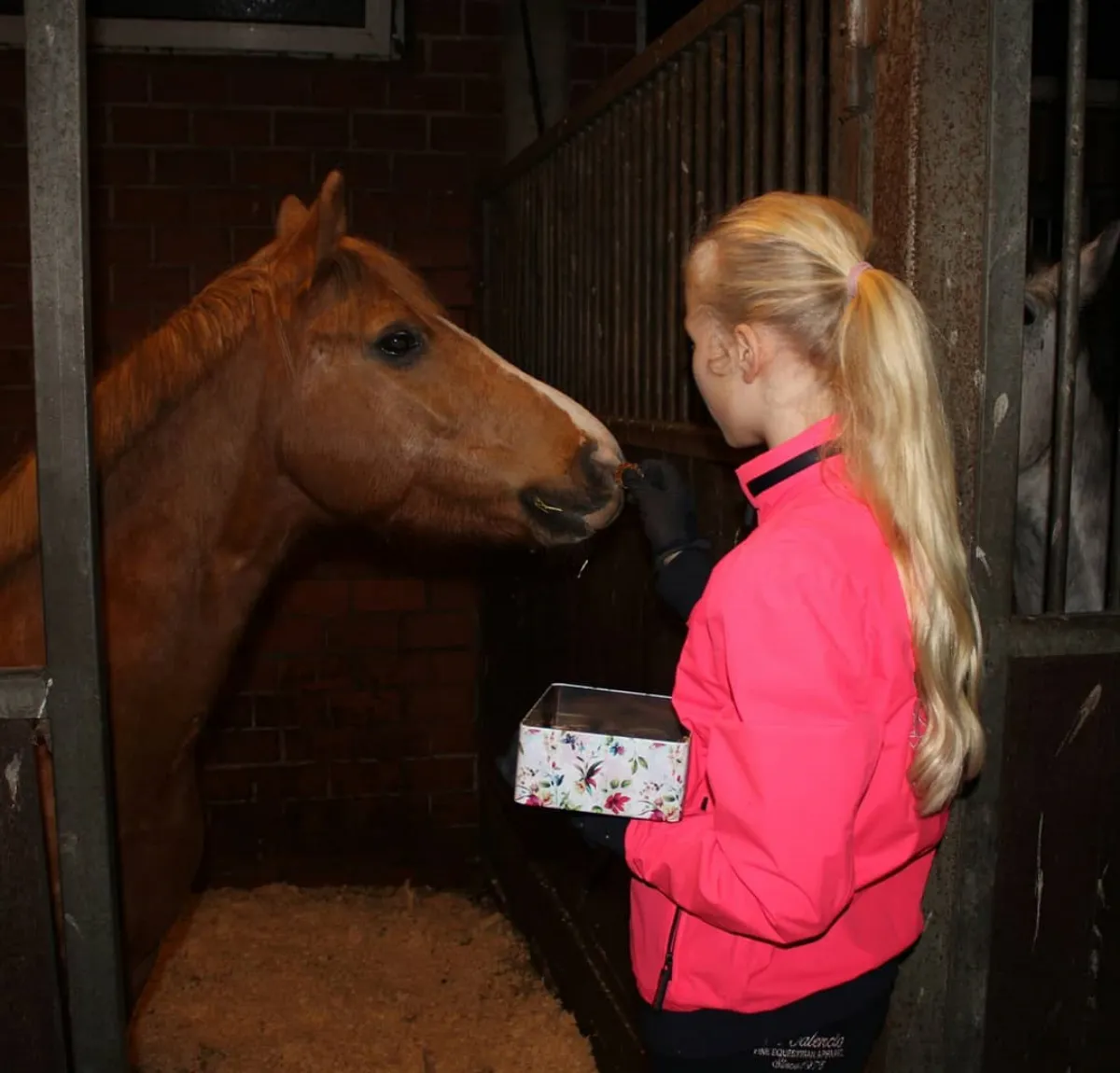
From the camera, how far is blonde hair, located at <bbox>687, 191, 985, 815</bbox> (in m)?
1.10

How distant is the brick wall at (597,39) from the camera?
3641 millimetres

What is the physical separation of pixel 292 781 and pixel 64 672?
2661 mm

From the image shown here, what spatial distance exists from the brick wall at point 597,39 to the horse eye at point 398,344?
181 centimetres

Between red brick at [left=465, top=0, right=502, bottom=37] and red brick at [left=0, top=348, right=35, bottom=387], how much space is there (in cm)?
167

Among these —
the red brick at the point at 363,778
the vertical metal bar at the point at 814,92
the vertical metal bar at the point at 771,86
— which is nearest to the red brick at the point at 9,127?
the red brick at the point at 363,778

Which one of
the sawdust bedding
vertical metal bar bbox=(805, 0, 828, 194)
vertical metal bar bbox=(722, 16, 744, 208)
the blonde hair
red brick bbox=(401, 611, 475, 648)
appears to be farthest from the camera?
red brick bbox=(401, 611, 475, 648)

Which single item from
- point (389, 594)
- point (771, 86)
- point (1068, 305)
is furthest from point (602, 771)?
point (389, 594)

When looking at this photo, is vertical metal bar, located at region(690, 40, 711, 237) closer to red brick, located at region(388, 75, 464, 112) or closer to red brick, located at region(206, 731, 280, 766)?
red brick, located at region(388, 75, 464, 112)

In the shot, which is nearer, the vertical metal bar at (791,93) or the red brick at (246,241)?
the vertical metal bar at (791,93)

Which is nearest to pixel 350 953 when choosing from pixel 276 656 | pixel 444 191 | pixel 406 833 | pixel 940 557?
pixel 406 833

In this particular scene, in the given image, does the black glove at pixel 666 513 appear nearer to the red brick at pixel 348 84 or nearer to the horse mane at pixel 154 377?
the horse mane at pixel 154 377

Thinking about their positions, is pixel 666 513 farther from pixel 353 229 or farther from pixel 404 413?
pixel 353 229

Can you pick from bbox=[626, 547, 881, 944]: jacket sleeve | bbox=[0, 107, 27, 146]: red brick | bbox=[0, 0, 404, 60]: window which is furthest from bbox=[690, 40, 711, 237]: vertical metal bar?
bbox=[0, 107, 27, 146]: red brick

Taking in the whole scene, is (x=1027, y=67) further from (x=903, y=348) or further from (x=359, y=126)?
(x=359, y=126)
